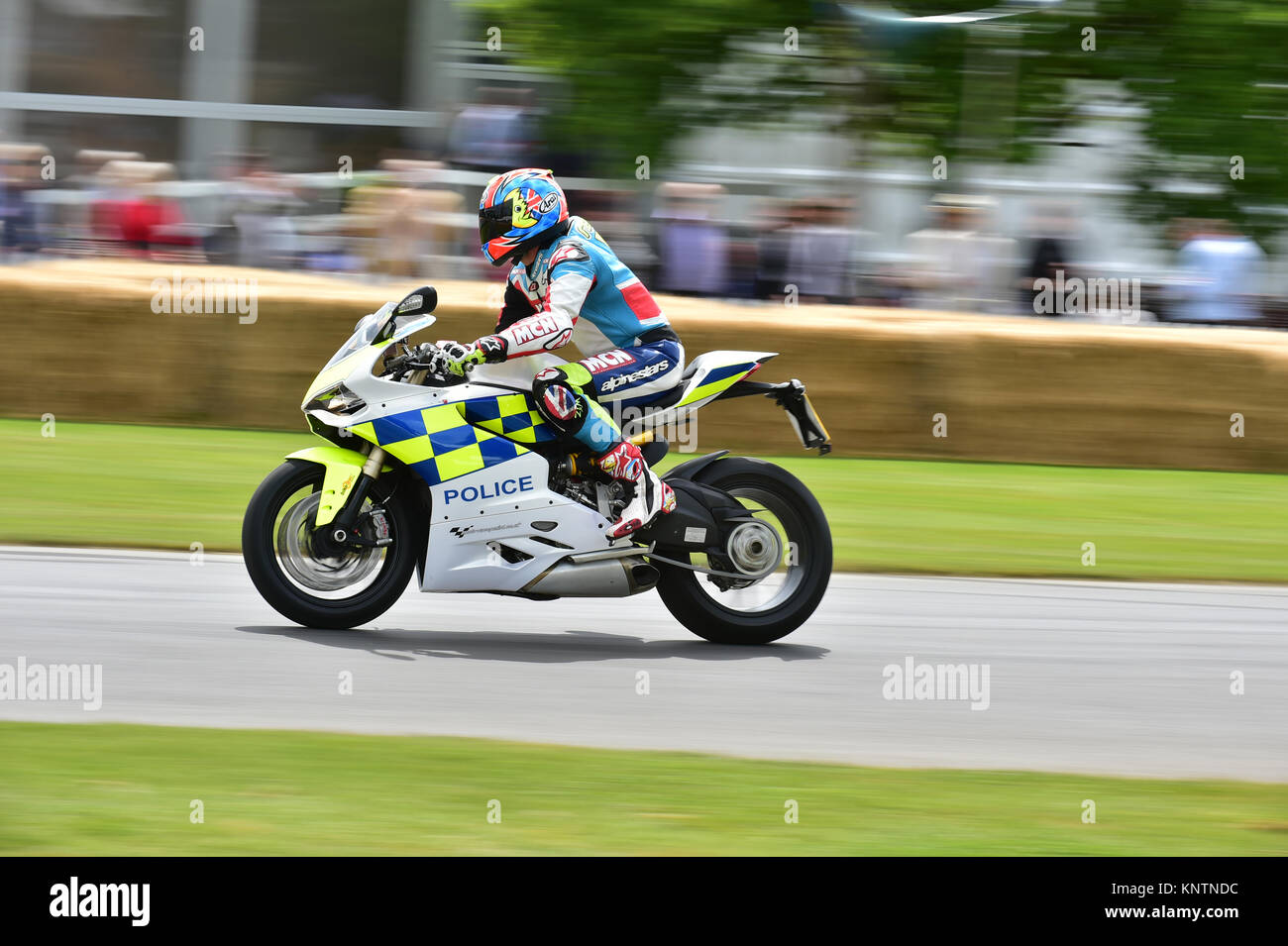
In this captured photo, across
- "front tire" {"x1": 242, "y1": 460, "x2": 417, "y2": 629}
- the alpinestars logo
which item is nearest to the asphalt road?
"front tire" {"x1": 242, "y1": 460, "x2": 417, "y2": 629}

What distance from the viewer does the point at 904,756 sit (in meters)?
5.46

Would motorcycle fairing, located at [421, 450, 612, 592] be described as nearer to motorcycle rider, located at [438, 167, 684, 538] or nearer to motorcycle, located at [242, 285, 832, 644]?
motorcycle, located at [242, 285, 832, 644]

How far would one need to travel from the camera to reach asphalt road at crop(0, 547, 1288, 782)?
553cm

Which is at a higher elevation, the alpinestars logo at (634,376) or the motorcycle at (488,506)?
the alpinestars logo at (634,376)

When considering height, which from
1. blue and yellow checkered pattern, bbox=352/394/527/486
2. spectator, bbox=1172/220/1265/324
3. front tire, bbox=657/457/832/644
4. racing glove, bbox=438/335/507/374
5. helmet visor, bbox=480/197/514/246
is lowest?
front tire, bbox=657/457/832/644

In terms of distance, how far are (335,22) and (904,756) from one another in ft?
57.0

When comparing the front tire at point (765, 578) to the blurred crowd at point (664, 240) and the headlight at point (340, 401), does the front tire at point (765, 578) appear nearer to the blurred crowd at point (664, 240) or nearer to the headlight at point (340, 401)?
the headlight at point (340, 401)

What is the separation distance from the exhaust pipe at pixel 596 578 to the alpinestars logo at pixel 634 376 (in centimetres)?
68

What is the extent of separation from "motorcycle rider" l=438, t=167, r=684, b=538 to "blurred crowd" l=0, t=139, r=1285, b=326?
7.07 meters

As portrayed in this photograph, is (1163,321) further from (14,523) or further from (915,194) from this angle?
(14,523)

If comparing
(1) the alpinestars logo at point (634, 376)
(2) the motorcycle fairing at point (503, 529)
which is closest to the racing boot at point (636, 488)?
(2) the motorcycle fairing at point (503, 529)

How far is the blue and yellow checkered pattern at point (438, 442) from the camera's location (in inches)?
255

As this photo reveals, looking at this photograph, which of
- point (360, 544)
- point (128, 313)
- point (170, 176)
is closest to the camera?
point (360, 544)
